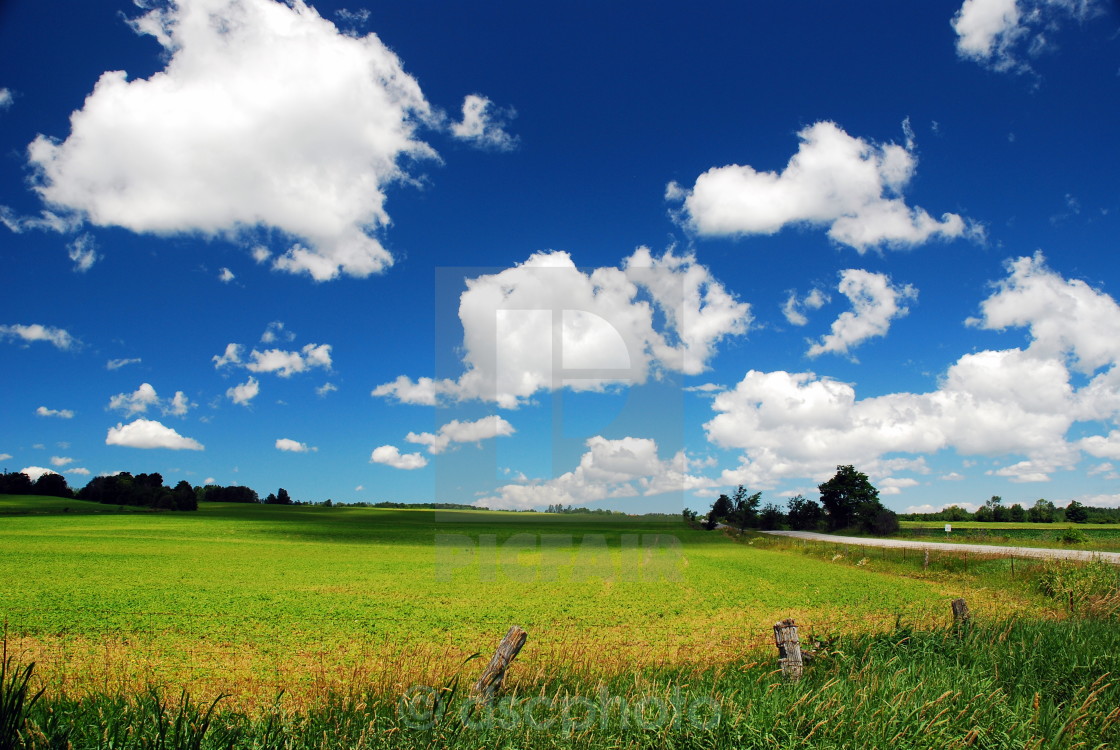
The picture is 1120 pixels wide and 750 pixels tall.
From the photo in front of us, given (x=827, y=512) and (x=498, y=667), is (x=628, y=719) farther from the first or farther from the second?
(x=827, y=512)

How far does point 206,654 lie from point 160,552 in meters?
29.1

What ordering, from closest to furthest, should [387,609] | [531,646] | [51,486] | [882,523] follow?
[531,646] < [387,609] < [882,523] < [51,486]

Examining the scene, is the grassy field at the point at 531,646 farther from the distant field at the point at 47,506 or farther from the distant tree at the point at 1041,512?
the distant tree at the point at 1041,512

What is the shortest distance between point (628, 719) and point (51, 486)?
5202 inches

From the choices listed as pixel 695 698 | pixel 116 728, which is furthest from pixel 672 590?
pixel 116 728

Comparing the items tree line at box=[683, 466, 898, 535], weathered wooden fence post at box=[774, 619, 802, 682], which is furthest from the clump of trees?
weathered wooden fence post at box=[774, 619, 802, 682]

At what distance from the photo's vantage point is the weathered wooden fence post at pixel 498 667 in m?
5.38

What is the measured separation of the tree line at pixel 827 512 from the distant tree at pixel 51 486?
374 ft

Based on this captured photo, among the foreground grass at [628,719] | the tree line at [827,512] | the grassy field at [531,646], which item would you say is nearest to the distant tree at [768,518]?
the tree line at [827,512]

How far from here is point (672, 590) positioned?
76.0ft

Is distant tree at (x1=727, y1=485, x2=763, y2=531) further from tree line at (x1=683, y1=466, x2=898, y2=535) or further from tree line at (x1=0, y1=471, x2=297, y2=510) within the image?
tree line at (x1=0, y1=471, x2=297, y2=510)

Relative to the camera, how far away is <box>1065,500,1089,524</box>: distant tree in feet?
300

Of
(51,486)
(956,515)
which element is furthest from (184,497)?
(956,515)

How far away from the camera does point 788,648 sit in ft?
21.3
